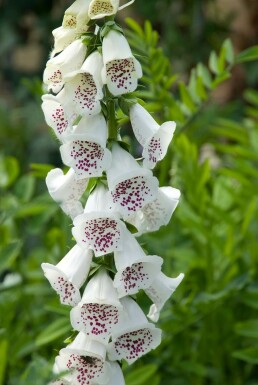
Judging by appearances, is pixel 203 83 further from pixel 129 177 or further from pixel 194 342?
pixel 129 177

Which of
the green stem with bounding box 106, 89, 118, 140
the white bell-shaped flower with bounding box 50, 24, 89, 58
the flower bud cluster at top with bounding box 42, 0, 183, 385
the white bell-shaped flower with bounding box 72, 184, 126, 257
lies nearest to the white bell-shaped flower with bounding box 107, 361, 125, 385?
the flower bud cluster at top with bounding box 42, 0, 183, 385

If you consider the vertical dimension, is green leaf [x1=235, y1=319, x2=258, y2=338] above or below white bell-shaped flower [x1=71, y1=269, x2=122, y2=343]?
below

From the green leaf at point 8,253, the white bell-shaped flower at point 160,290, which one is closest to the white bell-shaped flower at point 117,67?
the white bell-shaped flower at point 160,290

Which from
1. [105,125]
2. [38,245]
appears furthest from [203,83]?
[38,245]

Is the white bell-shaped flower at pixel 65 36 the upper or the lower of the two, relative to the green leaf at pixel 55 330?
upper

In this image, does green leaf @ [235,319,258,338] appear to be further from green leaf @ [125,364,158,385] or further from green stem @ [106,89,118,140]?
green stem @ [106,89,118,140]

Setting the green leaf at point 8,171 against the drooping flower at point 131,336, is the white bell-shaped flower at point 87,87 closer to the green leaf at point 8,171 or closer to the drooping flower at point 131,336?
the drooping flower at point 131,336

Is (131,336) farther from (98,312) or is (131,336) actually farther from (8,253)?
(8,253)
